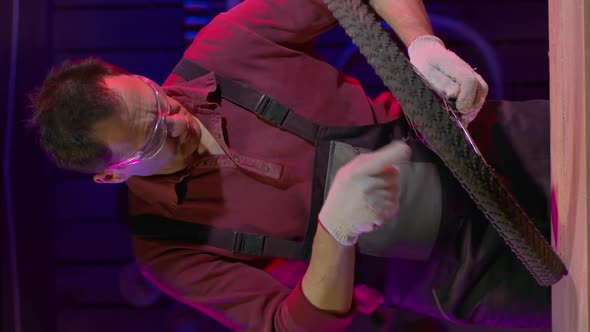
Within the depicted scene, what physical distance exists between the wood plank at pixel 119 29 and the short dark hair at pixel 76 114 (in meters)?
0.67

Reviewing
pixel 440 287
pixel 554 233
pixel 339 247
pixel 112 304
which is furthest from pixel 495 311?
pixel 112 304

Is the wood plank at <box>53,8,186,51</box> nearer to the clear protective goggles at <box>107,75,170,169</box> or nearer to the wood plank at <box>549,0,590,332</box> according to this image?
the clear protective goggles at <box>107,75,170,169</box>

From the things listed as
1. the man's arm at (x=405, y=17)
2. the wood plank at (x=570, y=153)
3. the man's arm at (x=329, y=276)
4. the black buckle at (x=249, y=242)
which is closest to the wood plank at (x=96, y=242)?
the black buckle at (x=249, y=242)

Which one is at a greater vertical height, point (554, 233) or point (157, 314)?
point (554, 233)

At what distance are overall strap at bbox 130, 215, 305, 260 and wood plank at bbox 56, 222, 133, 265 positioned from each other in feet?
2.18

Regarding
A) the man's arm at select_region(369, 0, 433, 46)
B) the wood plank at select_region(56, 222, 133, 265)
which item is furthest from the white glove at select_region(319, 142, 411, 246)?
the wood plank at select_region(56, 222, 133, 265)

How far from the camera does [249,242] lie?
97 cm

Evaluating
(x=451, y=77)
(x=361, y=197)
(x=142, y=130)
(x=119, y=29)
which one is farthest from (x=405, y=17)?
(x=119, y=29)

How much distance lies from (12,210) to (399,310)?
3.34 ft

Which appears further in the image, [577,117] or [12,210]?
[12,210]

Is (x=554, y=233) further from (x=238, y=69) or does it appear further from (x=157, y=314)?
(x=157, y=314)

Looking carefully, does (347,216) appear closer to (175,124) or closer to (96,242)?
(175,124)

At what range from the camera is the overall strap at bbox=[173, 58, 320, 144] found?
3.18ft

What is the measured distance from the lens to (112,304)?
1658 mm
